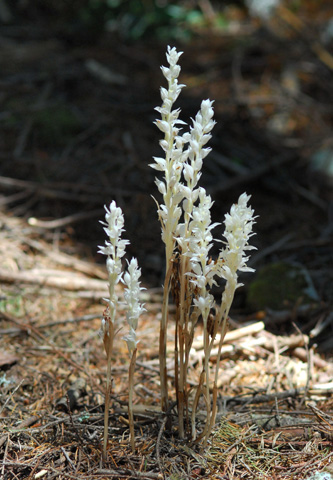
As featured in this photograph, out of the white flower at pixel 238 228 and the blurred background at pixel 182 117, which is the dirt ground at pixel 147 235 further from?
the white flower at pixel 238 228

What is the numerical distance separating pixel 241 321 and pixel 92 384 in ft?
3.56

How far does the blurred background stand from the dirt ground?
2 centimetres

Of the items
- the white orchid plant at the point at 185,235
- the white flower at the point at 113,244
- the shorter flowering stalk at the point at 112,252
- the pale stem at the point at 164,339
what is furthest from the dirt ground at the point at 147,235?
the white flower at the point at 113,244

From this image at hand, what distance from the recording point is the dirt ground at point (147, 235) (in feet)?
5.73

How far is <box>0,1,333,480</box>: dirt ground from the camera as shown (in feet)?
5.73

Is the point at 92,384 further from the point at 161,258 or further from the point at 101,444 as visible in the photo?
the point at 161,258

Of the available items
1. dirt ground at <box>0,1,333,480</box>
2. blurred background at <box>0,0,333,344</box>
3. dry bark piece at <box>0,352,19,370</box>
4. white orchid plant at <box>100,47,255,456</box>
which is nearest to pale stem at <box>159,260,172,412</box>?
white orchid plant at <box>100,47,255,456</box>

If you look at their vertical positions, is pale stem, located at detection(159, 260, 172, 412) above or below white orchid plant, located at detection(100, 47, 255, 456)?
below

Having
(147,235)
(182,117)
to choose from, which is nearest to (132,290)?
(147,235)

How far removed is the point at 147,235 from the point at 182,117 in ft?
4.61

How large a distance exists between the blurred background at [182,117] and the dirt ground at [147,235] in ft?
0.06

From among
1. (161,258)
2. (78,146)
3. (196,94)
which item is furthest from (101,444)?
(196,94)

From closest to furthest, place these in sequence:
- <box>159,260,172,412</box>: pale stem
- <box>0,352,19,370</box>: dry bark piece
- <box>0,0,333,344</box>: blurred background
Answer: <box>159,260,172,412</box>: pale stem < <box>0,352,19,370</box>: dry bark piece < <box>0,0,333,344</box>: blurred background

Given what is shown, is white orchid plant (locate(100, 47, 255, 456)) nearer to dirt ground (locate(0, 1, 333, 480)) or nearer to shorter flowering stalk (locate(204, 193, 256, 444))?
shorter flowering stalk (locate(204, 193, 256, 444))
